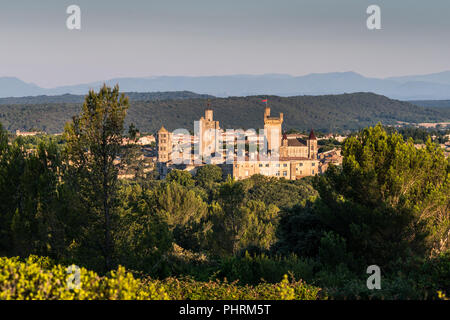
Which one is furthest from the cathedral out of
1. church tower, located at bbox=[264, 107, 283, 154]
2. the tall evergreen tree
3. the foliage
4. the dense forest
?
the foliage

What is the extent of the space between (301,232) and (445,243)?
18.1ft

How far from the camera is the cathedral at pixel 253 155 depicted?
90000 millimetres

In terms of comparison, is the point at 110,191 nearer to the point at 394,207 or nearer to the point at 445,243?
the point at 394,207

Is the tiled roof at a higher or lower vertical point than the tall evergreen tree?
lower

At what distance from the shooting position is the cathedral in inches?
3543

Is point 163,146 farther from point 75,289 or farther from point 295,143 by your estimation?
point 75,289

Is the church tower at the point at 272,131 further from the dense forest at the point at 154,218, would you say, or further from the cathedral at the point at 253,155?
the dense forest at the point at 154,218

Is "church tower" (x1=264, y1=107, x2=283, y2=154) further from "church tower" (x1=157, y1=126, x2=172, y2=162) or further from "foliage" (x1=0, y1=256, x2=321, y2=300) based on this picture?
"foliage" (x1=0, y1=256, x2=321, y2=300)

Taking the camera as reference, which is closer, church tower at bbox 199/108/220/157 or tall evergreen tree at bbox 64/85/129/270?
tall evergreen tree at bbox 64/85/129/270

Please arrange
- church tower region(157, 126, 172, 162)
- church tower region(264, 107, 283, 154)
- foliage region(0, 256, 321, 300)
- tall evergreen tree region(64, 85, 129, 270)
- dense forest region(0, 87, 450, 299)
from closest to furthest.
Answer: foliage region(0, 256, 321, 300) < dense forest region(0, 87, 450, 299) < tall evergreen tree region(64, 85, 129, 270) < church tower region(264, 107, 283, 154) < church tower region(157, 126, 172, 162)

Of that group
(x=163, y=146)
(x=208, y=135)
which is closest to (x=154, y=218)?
(x=163, y=146)

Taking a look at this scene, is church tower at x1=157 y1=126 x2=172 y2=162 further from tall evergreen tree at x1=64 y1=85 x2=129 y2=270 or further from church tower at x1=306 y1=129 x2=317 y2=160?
tall evergreen tree at x1=64 y1=85 x2=129 y2=270

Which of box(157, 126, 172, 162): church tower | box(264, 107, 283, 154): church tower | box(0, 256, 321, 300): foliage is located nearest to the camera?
box(0, 256, 321, 300): foliage

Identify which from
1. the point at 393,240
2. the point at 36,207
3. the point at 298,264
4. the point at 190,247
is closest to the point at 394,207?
the point at 393,240
